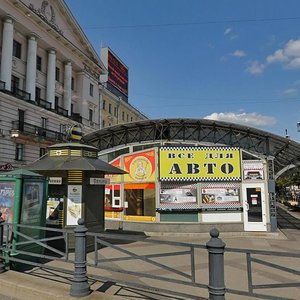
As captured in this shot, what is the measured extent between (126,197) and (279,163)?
10771 mm

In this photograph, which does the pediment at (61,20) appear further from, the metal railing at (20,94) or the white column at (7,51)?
the metal railing at (20,94)

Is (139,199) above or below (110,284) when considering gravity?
above

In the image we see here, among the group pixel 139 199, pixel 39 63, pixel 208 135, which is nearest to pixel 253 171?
pixel 208 135

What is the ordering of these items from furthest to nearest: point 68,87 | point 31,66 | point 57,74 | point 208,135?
1. point 68,87
2. point 57,74
3. point 31,66
4. point 208,135

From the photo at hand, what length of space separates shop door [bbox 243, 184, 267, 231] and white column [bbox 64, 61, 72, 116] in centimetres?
3547

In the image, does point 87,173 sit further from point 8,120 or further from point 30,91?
point 30,91

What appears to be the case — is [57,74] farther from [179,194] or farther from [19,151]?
[179,194]

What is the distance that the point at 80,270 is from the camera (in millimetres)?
5402

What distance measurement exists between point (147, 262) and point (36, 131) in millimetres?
32553

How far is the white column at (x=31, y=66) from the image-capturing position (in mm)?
37250

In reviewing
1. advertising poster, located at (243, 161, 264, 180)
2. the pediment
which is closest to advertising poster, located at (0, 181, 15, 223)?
advertising poster, located at (243, 161, 264, 180)

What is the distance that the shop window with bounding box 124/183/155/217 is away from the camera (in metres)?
14.1

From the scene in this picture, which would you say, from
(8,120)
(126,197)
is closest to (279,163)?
(126,197)

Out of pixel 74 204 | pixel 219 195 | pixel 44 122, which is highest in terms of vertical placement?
pixel 44 122
